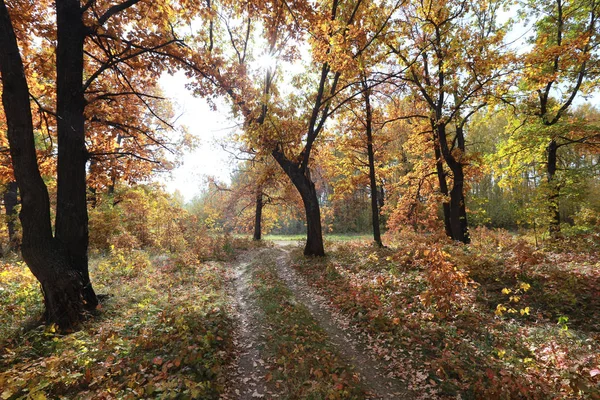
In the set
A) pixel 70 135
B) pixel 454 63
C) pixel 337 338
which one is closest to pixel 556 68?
pixel 454 63

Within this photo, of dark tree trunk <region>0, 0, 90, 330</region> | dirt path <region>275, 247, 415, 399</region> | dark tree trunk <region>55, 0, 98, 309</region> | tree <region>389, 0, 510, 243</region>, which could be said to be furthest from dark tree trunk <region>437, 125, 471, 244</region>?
dark tree trunk <region>0, 0, 90, 330</region>

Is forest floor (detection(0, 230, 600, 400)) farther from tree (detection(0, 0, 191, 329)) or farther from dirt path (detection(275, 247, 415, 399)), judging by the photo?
tree (detection(0, 0, 191, 329))

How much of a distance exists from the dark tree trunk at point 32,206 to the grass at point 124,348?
0.59m

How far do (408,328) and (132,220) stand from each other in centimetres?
A: 1630

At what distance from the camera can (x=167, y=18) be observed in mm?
8242

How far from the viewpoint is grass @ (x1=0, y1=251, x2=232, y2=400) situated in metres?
3.84

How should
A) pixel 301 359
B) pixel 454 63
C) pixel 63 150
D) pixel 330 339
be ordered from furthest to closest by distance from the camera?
pixel 454 63 < pixel 63 150 < pixel 330 339 < pixel 301 359

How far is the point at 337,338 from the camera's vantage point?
249 inches

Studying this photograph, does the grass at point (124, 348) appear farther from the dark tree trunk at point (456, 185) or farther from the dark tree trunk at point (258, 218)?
the dark tree trunk at point (258, 218)

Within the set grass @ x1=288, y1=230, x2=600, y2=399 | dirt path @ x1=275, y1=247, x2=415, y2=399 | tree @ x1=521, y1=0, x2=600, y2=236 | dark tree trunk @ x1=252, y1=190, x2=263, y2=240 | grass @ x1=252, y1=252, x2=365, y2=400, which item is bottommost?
dirt path @ x1=275, y1=247, x2=415, y2=399

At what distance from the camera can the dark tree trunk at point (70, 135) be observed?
21.1 feet

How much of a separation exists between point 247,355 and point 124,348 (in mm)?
2280

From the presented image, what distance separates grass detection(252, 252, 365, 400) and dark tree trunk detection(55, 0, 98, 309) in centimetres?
459

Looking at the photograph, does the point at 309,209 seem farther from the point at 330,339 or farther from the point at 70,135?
the point at 70,135
